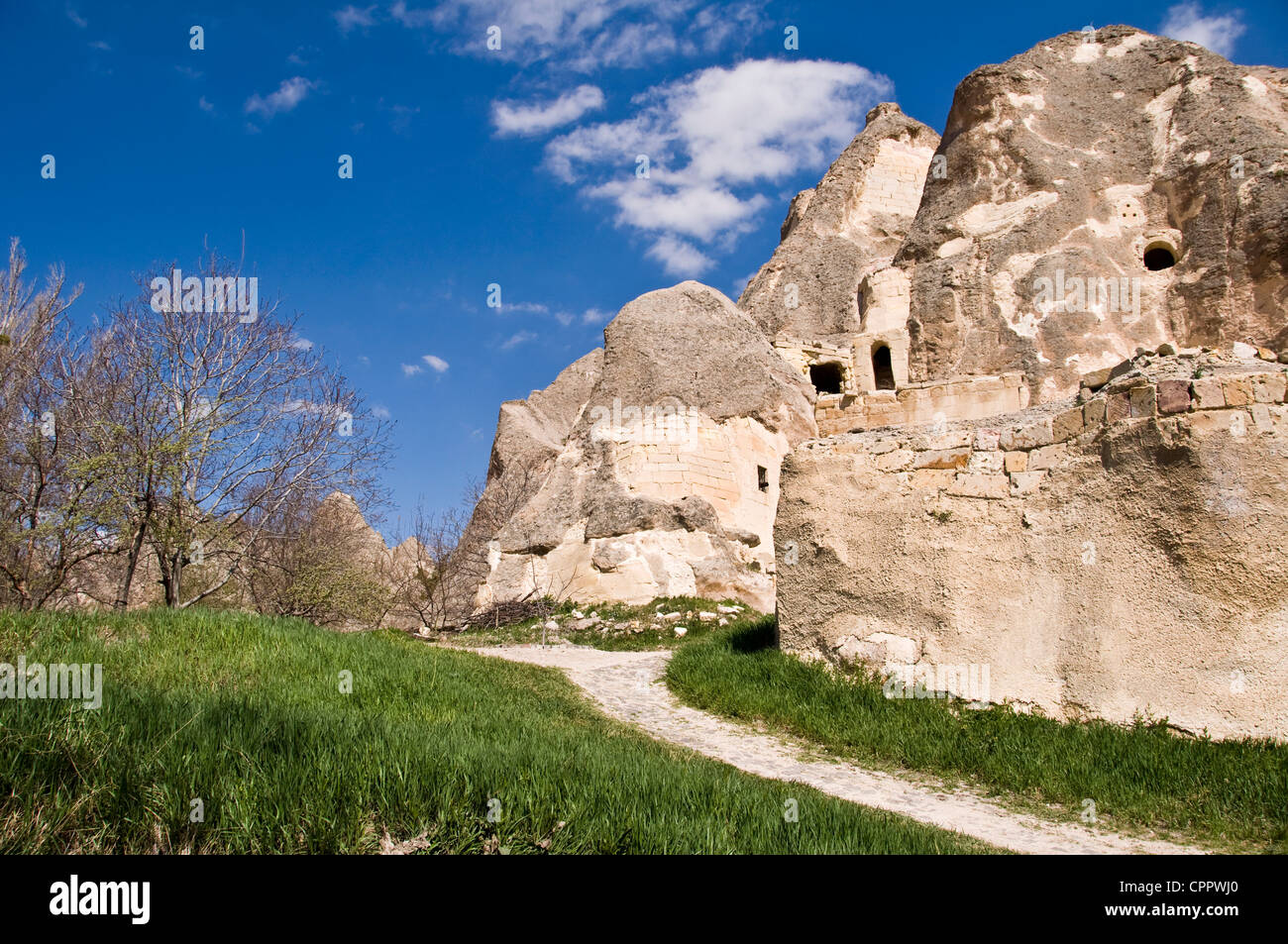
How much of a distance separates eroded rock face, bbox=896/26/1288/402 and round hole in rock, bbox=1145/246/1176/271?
40 millimetres

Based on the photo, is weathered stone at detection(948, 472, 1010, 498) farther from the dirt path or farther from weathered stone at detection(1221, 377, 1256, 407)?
the dirt path

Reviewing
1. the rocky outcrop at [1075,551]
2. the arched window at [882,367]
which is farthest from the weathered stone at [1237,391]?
the arched window at [882,367]

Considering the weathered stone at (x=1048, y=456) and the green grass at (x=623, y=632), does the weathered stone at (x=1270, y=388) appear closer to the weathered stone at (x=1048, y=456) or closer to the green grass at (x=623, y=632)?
the weathered stone at (x=1048, y=456)

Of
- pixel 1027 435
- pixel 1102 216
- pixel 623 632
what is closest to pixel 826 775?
pixel 1027 435

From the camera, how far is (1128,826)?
5320mm

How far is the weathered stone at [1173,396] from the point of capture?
6.39 m

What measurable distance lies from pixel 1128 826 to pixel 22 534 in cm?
1333

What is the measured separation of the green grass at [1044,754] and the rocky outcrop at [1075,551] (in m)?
0.24

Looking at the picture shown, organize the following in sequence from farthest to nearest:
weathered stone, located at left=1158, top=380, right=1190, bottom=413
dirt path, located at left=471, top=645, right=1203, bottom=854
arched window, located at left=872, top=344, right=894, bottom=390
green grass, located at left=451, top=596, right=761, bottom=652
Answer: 1. arched window, located at left=872, top=344, right=894, bottom=390
2. green grass, located at left=451, top=596, right=761, bottom=652
3. weathered stone, located at left=1158, top=380, right=1190, bottom=413
4. dirt path, located at left=471, top=645, right=1203, bottom=854

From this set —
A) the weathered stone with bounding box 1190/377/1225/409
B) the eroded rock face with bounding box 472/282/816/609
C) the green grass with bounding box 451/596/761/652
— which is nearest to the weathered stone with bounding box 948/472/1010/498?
the weathered stone with bounding box 1190/377/1225/409

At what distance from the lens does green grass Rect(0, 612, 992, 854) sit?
11.2 feet

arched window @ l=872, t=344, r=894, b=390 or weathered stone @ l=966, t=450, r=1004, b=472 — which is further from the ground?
arched window @ l=872, t=344, r=894, b=390

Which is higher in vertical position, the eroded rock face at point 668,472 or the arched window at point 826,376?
the arched window at point 826,376
